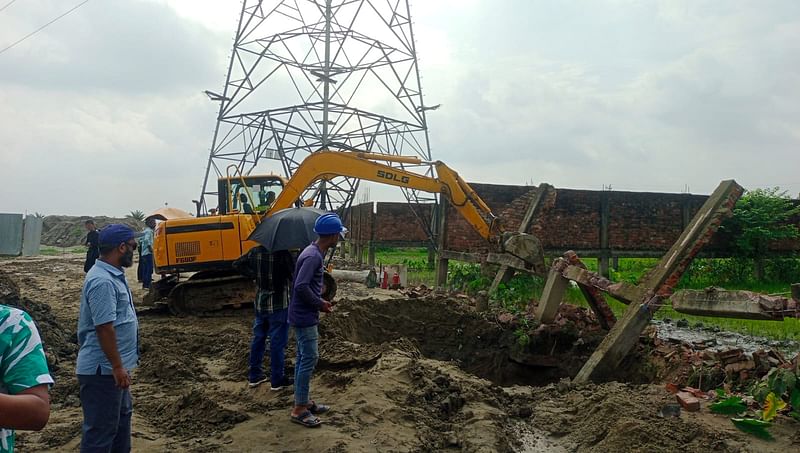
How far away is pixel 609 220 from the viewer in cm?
1559

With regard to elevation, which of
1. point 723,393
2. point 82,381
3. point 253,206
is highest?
point 253,206

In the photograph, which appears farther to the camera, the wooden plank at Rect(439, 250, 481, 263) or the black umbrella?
the wooden plank at Rect(439, 250, 481, 263)

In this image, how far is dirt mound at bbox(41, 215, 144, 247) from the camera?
38906 mm

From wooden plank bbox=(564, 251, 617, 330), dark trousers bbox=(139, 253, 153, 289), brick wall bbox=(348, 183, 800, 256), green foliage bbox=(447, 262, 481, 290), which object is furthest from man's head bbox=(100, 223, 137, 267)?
brick wall bbox=(348, 183, 800, 256)

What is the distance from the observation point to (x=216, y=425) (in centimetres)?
470

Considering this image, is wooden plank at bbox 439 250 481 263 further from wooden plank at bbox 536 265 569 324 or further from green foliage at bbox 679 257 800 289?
green foliage at bbox 679 257 800 289

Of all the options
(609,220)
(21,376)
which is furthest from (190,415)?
(609,220)

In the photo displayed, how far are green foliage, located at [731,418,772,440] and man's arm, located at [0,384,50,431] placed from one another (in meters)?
4.55

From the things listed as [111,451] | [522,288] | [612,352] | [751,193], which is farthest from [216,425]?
[751,193]

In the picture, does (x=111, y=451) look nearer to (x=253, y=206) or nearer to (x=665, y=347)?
(x=665, y=347)

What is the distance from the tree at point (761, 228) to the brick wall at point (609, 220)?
387 mm

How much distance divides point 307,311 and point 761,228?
Result: 1540 cm

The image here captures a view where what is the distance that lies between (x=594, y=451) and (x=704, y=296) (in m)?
1.75

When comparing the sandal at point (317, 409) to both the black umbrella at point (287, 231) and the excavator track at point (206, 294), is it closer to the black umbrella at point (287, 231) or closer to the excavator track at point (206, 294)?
the black umbrella at point (287, 231)
